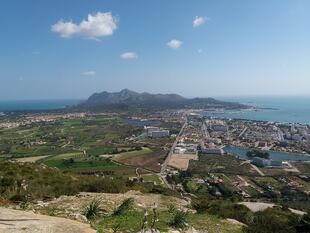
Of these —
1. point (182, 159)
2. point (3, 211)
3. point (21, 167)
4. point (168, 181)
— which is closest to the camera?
point (3, 211)

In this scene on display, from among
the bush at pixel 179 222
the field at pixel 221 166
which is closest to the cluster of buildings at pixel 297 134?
the field at pixel 221 166

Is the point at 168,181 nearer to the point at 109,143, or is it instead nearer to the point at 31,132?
the point at 109,143

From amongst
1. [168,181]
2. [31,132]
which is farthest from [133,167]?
[31,132]

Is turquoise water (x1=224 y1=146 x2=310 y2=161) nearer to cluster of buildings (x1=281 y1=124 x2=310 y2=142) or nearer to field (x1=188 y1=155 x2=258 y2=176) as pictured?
field (x1=188 y1=155 x2=258 y2=176)

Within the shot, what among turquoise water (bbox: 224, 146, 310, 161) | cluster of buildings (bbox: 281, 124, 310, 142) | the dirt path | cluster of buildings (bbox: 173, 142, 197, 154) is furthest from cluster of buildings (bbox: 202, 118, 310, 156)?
the dirt path

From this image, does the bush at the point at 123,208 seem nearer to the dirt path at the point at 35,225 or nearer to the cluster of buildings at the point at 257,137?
the dirt path at the point at 35,225

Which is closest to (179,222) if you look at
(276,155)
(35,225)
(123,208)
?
(123,208)

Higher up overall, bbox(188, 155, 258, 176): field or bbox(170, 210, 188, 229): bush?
bbox(170, 210, 188, 229): bush

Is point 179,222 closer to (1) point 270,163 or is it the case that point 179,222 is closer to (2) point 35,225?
(2) point 35,225
